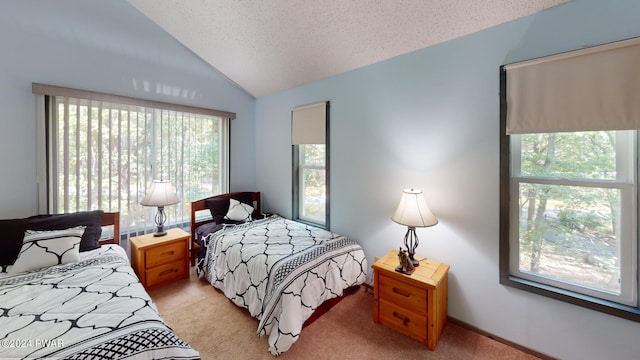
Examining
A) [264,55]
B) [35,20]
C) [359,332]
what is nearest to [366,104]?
[264,55]

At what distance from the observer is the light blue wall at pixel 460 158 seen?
157 cm

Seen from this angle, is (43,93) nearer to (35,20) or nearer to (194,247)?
(35,20)

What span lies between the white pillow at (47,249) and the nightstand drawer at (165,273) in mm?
695

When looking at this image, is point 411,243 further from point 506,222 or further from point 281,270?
point 281,270

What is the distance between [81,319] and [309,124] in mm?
2566

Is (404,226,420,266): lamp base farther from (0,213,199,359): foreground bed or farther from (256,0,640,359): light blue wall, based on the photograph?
(0,213,199,359): foreground bed

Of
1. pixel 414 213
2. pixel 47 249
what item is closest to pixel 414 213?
pixel 414 213

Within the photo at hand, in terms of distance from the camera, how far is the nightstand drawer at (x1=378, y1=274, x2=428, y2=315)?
1.85 meters

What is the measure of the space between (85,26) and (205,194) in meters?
2.12

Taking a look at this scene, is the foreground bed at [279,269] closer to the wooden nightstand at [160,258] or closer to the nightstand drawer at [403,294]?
the wooden nightstand at [160,258]

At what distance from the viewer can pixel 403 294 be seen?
1.95m

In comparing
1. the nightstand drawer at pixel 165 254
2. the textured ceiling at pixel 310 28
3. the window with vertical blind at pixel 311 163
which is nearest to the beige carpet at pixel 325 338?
the nightstand drawer at pixel 165 254

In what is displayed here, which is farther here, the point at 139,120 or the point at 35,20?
the point at 139,120

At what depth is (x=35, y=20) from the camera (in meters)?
2.26
